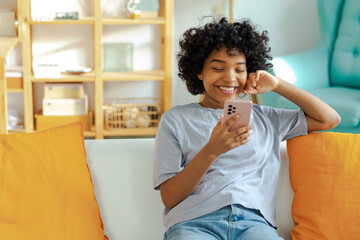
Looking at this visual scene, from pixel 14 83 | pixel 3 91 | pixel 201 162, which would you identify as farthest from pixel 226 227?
pixel 14 83

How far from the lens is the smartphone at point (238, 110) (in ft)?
3.97

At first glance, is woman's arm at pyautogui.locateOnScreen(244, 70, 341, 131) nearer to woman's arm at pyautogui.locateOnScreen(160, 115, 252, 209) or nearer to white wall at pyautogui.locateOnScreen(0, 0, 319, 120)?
woman's arm at pyautogui.locateOnScreen(160, 115, 252, 209)

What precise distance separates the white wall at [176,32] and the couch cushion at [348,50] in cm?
72

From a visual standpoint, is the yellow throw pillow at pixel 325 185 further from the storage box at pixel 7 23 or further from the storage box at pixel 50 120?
the storage box at pixel 7 23

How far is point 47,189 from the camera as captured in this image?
1.34 metres

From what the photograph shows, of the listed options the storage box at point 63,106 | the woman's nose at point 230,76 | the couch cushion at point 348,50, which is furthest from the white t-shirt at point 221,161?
the storage box at point 63,106

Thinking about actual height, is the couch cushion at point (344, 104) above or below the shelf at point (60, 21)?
below

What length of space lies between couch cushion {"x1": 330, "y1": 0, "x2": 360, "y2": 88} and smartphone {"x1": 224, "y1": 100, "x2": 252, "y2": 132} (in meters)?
1.80

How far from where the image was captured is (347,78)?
2.85 m

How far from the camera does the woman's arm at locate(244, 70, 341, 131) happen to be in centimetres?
147

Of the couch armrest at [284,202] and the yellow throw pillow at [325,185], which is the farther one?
the couch armrest at [284,202]

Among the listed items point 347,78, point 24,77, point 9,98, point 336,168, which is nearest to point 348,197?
point 336,168

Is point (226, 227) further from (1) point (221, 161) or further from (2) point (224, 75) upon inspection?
(2) point (224, 75)

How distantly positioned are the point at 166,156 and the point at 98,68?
2.06m
